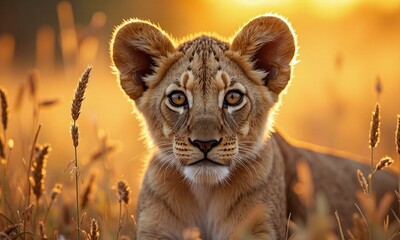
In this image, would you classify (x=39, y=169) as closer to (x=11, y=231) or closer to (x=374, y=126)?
(x=11, y=231)

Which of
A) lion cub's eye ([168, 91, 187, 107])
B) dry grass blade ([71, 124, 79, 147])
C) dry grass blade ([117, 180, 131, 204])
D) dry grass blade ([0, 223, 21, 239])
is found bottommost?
dry grass blade ([0, 223, 21, 239])

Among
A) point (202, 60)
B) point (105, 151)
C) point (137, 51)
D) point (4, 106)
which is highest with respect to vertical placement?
point (137, 51)

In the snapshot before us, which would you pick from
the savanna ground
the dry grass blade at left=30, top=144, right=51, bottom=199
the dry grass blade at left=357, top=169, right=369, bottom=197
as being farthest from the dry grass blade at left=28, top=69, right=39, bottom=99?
the dry grass blade at left=357, top=169, right=369, bottom=197

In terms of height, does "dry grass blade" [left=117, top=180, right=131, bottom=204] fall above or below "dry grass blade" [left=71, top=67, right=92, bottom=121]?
below

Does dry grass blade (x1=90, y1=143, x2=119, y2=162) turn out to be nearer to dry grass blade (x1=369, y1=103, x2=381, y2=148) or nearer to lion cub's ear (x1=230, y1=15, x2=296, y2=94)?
lion cub's ear (x1=230, y1=15, x2=296, y2=94)

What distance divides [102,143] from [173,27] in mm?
19068

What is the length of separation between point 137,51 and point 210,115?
1.06m

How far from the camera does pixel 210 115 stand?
5387mm

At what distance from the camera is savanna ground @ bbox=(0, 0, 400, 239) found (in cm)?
670

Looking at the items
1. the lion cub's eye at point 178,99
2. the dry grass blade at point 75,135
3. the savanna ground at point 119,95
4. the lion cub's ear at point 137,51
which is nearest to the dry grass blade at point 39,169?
the savanna ground at point 119,95

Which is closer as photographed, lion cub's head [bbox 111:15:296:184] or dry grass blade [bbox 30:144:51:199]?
dry grass blade [bbox 30:144:51:199]

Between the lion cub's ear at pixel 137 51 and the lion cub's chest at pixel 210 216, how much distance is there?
957mm

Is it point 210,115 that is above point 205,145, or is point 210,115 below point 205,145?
above

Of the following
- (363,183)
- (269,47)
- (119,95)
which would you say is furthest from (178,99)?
(119,95)
